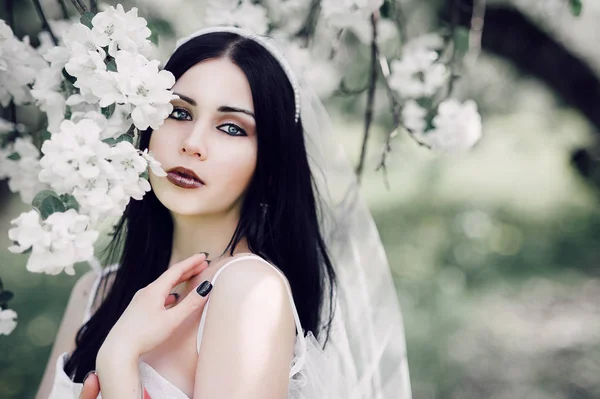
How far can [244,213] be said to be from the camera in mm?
1874

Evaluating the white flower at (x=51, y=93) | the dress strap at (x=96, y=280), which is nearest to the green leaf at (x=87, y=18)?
the white flower at (x=51, y=93)

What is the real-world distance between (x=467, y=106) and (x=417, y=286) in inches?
120

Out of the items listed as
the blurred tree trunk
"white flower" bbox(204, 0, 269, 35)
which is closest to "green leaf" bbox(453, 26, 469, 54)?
"white flower" bbox(204, 0, 269, 35)

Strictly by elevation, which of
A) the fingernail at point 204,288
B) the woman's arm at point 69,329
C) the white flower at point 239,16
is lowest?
the woman's arm at point 69,329

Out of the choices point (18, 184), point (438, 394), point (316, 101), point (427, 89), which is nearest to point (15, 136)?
point (18, 184)

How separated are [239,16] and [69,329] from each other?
1.07 metres

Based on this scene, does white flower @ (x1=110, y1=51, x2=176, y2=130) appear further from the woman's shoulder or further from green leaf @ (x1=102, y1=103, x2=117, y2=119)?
the woman's shoulder

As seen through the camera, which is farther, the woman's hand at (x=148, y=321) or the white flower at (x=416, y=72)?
the white flower at (x=416, y=72)

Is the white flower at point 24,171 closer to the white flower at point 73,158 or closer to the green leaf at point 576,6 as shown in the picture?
the white flower at point 73,158

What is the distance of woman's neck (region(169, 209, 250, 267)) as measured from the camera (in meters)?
1.84

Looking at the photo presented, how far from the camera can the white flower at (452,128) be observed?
7.27 feet

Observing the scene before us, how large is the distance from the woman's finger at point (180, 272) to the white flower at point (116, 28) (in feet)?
1.66

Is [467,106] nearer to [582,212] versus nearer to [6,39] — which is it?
[6,39]

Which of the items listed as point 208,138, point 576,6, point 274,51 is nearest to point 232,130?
point 208,138
